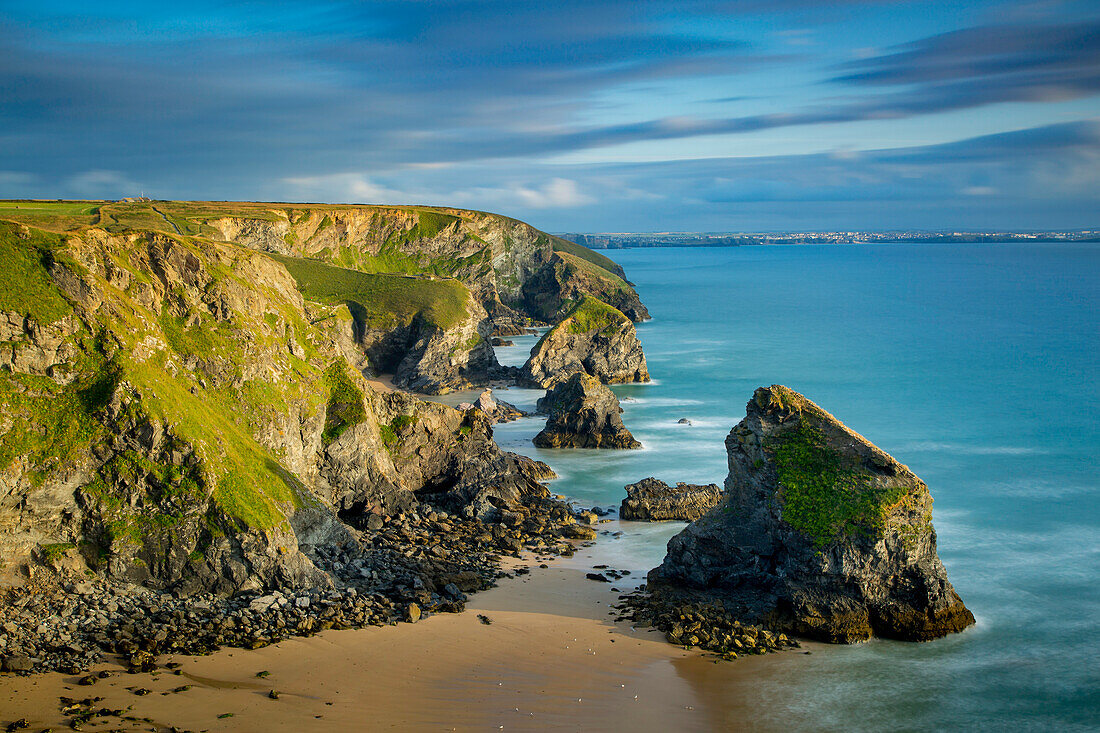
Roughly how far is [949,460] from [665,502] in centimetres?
2337

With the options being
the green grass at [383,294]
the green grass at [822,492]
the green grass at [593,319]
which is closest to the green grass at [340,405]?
the green grass at [822,492]

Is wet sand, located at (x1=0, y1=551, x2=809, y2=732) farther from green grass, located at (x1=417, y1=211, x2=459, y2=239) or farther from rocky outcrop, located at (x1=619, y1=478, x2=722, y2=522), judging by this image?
green grass, located at (x1=417, y1=211, x2=459, y2=239)

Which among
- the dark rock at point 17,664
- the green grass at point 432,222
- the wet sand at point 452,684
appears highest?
the green grass at point 432,222

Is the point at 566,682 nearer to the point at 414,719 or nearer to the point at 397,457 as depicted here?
the point at 414,719

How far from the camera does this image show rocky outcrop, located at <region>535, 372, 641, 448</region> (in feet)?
175

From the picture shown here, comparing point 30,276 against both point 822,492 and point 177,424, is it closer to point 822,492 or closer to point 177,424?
point 177,424

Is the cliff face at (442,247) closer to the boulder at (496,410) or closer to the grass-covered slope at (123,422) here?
the boulder at (496,410)

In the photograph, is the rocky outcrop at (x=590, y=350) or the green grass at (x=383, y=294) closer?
the rocky outcrop at (x=590, y=350)

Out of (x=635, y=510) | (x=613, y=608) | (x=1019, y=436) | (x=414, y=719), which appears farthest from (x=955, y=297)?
(x=414, y=719)

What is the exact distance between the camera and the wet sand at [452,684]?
67.6 feet

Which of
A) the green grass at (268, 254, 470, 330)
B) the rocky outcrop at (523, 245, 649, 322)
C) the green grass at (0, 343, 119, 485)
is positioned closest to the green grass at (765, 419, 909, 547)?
the green grass at (0, 343, 119, 485)

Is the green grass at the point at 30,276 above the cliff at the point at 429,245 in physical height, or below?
below

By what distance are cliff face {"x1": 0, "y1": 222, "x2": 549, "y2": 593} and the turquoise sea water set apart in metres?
12.6

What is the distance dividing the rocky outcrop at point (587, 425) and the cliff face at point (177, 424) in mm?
14088
